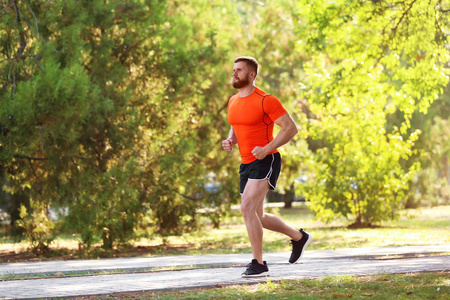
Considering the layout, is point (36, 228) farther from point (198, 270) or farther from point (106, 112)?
point (198, 270)

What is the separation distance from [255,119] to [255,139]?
8.3 inches

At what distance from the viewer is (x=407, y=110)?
669 inches

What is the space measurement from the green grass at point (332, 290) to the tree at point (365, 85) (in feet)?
21.3

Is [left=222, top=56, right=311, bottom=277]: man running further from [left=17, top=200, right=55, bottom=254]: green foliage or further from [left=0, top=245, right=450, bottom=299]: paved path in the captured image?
[left=17, top=200, right=55, bottom=254]: green foliage

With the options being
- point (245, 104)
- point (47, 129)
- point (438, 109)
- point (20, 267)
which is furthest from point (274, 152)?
point (438, 109)

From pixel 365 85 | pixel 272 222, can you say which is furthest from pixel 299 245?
pixel 365 85

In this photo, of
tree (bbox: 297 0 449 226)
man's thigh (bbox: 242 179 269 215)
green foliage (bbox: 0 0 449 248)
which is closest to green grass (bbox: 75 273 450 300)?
man's thigh (bbox: 242 179 269 215)

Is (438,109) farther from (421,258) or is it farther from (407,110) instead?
(421,258)

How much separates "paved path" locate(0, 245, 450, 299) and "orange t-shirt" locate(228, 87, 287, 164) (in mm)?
1414

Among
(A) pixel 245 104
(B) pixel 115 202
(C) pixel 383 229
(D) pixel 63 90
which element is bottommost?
(C) pixel 383 229

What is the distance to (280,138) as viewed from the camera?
7410 millimetres

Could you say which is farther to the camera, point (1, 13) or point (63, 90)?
point (1, 13)

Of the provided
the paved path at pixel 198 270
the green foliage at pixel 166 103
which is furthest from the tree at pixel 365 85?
the paved path at pixel 198 270

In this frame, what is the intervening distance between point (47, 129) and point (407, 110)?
888cm
